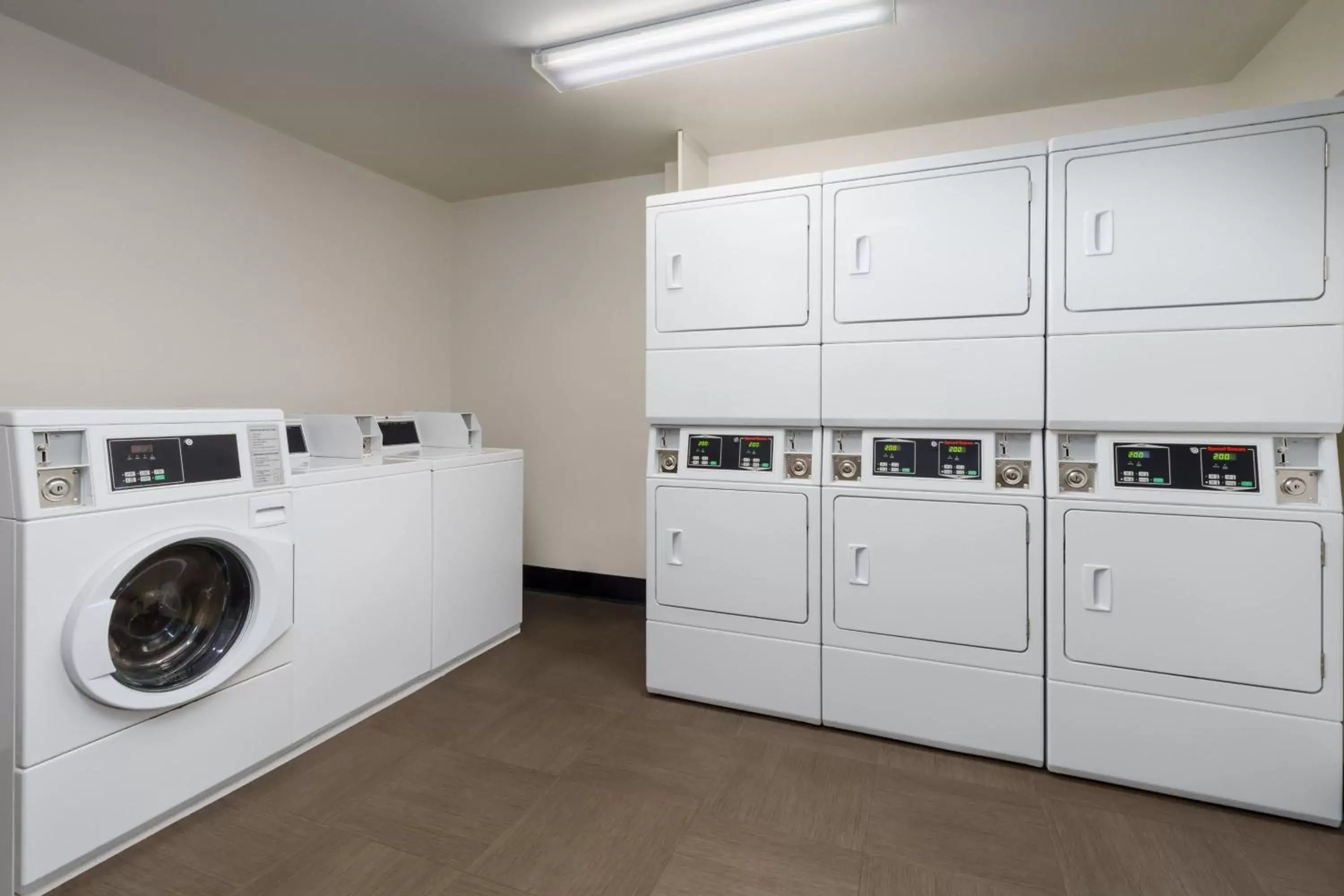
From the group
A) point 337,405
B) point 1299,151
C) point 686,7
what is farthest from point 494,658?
point 1299,151

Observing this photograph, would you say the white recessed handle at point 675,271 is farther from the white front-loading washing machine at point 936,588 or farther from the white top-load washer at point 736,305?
the white front-loading washing machine at point 936,588

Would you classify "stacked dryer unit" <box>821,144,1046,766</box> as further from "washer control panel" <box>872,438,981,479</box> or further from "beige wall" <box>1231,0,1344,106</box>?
"beige wall" <box>1231,0,1344,106</box>

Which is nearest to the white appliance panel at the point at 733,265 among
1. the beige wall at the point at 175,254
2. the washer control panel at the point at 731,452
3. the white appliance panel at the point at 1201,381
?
the washer control panel at the point at 731,452

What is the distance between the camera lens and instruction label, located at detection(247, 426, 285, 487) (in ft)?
6.68

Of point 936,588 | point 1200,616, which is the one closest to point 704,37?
point 936,588

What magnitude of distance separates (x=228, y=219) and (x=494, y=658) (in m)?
2.43

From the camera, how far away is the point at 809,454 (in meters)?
2.50

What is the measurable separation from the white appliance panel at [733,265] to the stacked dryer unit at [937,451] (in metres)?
0.12

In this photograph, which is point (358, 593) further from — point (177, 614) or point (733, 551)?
point (733, 551)

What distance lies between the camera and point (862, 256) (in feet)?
7.68

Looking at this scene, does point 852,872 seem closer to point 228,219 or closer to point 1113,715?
point 1113,715

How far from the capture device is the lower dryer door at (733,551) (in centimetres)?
247

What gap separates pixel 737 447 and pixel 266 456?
1.68 meters

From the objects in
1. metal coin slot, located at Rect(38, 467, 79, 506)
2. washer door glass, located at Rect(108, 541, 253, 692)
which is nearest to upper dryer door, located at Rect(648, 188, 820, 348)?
washer door glass, located at Rect(108, 541, 253, 692)
